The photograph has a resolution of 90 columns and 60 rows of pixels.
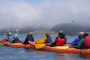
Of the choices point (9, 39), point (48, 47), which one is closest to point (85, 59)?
point (48, 47)

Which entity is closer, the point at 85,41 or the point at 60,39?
the point at 85,41

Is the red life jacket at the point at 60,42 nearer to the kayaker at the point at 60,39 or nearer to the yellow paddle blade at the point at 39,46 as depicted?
the kayaker at the point at 60,39

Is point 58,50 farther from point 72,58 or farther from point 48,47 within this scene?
point 72,58

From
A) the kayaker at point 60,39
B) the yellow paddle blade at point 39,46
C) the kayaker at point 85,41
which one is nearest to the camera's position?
the kayaker at point 85,41

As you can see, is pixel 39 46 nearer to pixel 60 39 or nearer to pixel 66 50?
pixel 60 39

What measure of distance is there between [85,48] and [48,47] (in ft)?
16.1

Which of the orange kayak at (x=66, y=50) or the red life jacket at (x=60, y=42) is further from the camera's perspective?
the red life jacket at (x=60, y=42)

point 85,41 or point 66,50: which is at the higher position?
point 85,41

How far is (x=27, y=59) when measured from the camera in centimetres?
1602

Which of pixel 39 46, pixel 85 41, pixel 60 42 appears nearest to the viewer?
pixel 85 41

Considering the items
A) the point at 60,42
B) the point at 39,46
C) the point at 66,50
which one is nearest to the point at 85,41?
the point at 66,50

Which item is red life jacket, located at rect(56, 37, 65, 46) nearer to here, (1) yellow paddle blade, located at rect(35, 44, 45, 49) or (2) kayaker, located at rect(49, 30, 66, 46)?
(2) kayaker, located at rect(49, 30, 66, 46)

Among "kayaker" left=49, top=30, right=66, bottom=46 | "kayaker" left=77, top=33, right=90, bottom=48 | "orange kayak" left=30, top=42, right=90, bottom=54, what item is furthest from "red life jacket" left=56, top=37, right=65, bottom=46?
"kayaker" left=77, top=33, right=90, bottom=48

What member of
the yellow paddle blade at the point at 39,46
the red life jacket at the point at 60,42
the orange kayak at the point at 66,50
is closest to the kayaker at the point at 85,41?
the orange kayak at the point at 66,50
